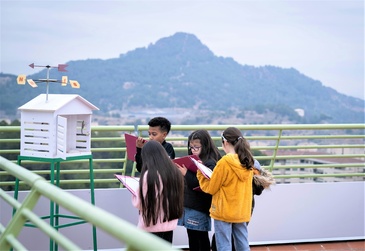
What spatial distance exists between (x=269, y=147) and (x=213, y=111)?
38.3m

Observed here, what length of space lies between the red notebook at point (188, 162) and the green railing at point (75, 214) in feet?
5.45

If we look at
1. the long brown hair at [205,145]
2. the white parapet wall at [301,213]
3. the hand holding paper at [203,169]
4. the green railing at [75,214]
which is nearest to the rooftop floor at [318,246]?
the white parapet wall at [301,213]

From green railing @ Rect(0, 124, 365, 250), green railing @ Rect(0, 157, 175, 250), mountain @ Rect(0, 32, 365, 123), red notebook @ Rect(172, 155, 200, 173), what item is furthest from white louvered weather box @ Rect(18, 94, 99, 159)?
mountain @ Rect(0, 32, 365, 123)

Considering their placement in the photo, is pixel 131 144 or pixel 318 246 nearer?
pixel 131 144

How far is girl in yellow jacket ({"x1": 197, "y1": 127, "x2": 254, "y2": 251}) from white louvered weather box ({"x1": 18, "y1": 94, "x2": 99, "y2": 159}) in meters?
1.11

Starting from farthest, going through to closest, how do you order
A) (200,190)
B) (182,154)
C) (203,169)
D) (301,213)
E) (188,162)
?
(301,213), (182,154), (200,190), (188,162), (203,169)

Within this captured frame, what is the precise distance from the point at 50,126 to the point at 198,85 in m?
43.4

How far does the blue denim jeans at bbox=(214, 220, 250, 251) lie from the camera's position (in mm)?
4793

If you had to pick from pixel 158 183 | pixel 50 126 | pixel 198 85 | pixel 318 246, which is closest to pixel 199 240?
pixel 158 183

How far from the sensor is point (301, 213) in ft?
22.1

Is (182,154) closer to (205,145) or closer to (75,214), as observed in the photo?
(205,145)

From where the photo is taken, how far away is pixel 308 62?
217 feet

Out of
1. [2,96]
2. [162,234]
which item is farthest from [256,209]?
[2,96]

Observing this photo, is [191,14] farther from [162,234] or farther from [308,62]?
[162,234]
